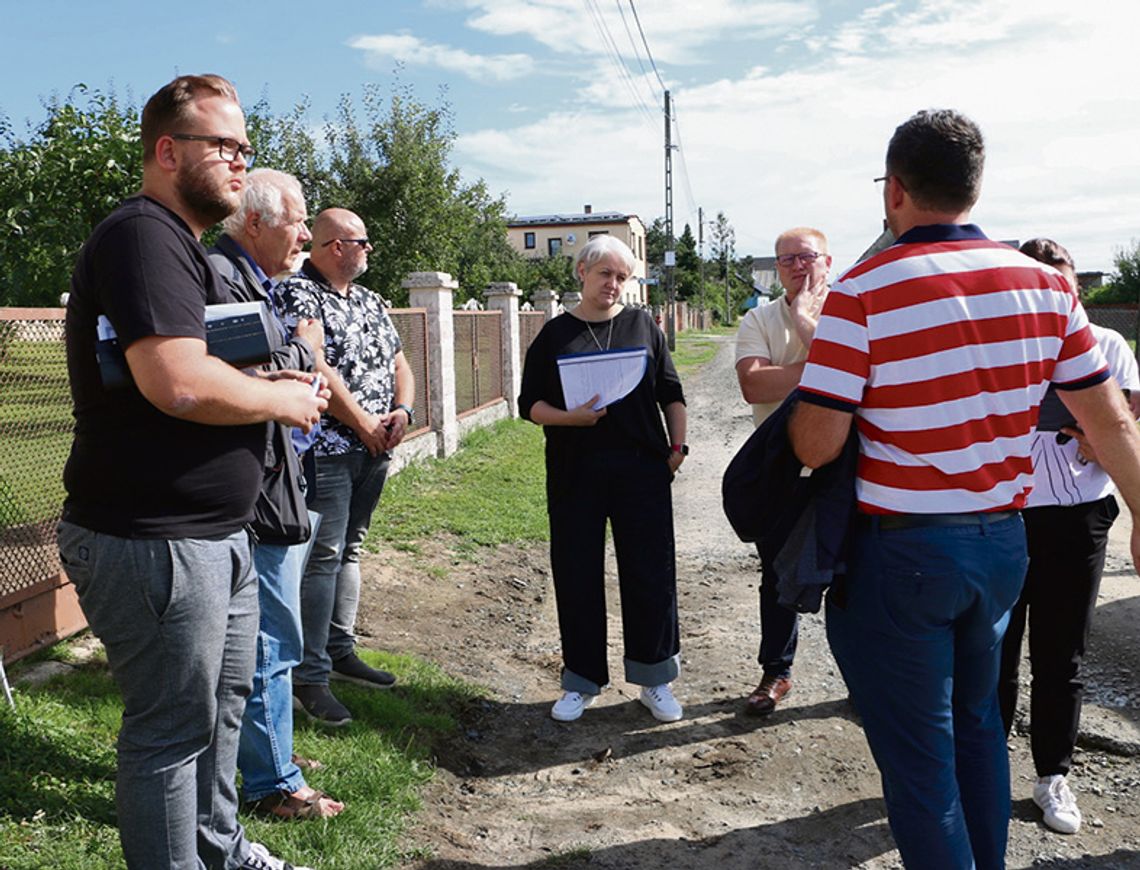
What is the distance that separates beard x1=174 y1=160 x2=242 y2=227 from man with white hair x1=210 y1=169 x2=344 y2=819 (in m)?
0.53

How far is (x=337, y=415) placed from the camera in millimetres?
3824

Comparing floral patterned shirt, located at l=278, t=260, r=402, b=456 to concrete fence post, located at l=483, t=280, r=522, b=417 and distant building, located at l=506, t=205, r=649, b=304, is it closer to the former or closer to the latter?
concrete fence post, located at l=483, t=280, r=522, b=417

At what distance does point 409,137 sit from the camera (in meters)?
24.0

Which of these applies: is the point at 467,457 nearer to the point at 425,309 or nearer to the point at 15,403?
the point at 425,309

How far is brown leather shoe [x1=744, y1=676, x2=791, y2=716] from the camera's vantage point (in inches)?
175

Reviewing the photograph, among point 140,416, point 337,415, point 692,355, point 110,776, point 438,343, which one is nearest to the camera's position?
point 140,416

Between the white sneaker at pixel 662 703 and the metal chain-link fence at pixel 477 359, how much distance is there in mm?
7638

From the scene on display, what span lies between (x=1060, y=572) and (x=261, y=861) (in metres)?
2.87

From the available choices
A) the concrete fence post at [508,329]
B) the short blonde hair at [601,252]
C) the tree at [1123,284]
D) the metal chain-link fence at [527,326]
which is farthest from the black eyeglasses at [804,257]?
the tree at [1123,284]

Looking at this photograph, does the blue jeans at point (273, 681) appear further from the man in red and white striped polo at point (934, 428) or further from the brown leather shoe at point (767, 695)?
the brown leather shoe at point (767, 695)

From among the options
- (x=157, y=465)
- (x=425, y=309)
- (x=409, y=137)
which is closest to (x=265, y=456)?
(x=157, y=465)

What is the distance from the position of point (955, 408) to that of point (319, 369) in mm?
2025

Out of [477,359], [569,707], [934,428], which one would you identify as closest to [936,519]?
[934,428]

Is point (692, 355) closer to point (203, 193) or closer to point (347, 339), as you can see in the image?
point (347, 339)
